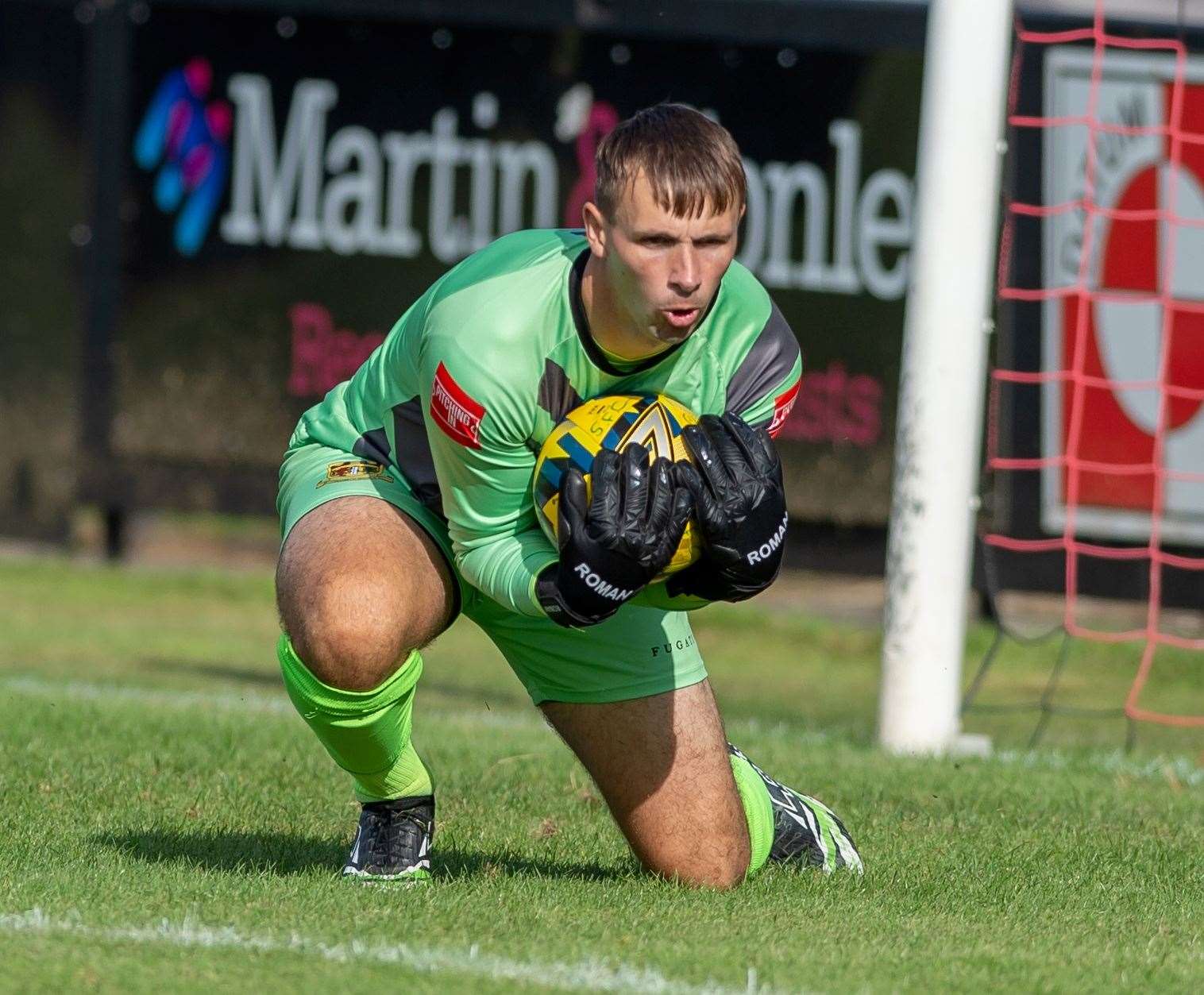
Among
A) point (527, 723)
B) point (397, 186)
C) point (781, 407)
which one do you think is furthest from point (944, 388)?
point (397, 186)

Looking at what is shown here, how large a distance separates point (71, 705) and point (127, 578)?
5075mm

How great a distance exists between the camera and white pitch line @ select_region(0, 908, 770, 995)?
3.71 m

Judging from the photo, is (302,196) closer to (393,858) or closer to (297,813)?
(297,813)

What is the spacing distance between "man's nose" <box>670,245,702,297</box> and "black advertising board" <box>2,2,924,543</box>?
678 centimetres

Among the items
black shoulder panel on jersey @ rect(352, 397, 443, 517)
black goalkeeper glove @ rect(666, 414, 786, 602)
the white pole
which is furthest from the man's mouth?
the white pole

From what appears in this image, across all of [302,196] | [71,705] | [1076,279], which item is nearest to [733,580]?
[71,705]

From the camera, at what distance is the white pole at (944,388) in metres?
7.52

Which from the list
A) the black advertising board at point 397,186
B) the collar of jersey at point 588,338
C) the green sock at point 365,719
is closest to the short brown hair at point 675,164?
the collar of jersey at point 588,338

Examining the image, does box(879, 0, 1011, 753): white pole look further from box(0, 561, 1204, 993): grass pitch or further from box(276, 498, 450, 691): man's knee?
box(276, 498, 450, 691): man's knee

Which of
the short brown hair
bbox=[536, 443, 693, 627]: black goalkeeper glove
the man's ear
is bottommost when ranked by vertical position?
bbox=[536, 443, 693, 627]: black goalkeeper glove

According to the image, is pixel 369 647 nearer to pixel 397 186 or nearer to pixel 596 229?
pixel 596 229

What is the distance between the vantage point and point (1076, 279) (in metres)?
10.5

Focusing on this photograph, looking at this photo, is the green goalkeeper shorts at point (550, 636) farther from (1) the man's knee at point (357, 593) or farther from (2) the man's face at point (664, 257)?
(2) the man's face at point (664, 257)

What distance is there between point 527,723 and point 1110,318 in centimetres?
419
